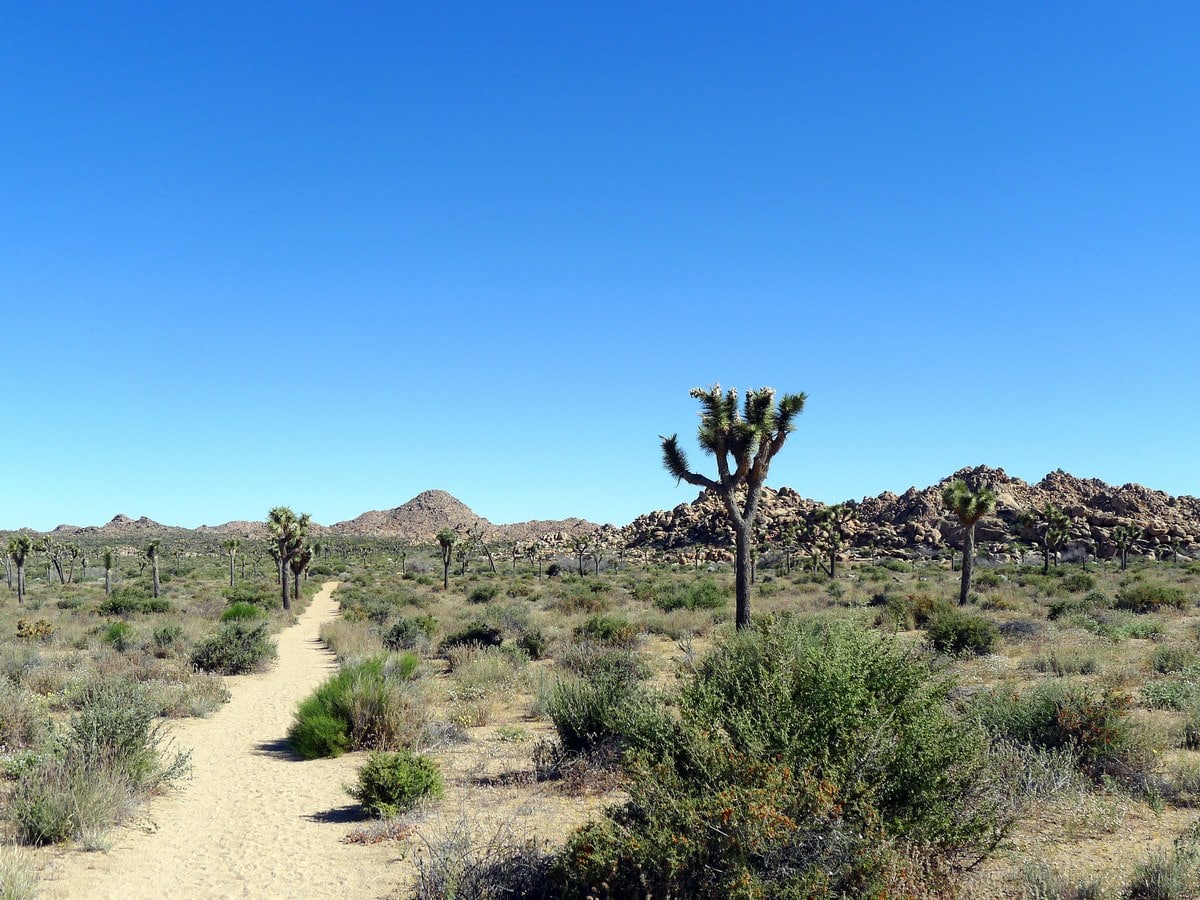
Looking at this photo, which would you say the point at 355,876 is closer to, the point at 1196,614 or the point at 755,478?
the point at 755,478

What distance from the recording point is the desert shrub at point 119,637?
65.3 ft

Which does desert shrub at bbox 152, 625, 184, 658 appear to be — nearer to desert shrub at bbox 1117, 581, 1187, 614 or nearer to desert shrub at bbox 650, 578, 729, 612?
desert shrub at bbox 650, 578, 729, 612

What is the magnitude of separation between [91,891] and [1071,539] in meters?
99.1

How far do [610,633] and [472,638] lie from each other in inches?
147

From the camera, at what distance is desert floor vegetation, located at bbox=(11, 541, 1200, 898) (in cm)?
466

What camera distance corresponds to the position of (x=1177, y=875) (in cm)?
538

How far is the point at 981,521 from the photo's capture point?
9756 centimetres

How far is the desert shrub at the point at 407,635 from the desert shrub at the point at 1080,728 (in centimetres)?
1557

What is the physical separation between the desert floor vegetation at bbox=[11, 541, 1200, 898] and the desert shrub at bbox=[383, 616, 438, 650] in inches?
138

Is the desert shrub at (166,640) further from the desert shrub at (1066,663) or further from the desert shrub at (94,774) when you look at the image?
the desert shrub at (1066,663)

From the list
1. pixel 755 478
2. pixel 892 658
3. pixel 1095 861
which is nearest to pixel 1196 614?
pixel 755 478

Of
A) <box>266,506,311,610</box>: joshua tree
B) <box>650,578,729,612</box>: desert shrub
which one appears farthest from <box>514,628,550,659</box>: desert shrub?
<box>266,506,311,610</box>: joshua tree

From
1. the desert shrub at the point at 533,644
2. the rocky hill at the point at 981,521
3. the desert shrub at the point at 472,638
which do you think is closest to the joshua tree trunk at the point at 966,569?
the desert shrub at the point at 533,644

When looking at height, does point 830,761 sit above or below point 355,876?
above
